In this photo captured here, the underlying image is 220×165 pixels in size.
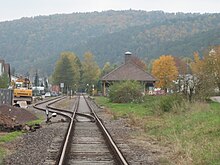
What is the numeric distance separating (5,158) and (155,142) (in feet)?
20.8

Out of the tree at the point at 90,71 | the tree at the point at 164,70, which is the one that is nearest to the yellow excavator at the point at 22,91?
the tree at the point at 164,70

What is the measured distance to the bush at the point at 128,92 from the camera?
5338 centimetres

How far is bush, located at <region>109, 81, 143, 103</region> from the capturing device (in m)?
53.4

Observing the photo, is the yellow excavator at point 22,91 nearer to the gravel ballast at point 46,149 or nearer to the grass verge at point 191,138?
the grass verge at point 191,138

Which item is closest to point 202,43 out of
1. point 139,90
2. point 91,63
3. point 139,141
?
point 91,63

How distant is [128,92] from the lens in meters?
53.5

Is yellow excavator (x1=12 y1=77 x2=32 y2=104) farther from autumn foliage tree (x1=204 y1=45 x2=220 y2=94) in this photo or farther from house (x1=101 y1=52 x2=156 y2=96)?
autumn foliage tree (x1=204 y1=45 x2=220 y2=94)

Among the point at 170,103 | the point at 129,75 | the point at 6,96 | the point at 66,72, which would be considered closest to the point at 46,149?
the point at 170,103

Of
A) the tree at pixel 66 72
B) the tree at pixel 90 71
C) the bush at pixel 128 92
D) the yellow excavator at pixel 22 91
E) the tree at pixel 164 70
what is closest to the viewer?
the yellow excavator at pixel 22 91

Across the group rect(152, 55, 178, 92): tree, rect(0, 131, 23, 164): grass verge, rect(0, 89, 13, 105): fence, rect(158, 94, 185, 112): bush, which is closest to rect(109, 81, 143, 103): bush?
rect(0, 89, 13, 105): fence

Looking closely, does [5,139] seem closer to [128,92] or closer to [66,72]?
[128,92]

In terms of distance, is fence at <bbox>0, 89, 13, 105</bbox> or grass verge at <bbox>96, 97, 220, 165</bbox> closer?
grass verge at <bbox>96, 97, 220, 165</bbox>

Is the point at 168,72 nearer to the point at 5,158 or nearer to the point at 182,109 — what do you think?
the point at 182,109

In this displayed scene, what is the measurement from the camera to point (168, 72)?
102188 millimetres
